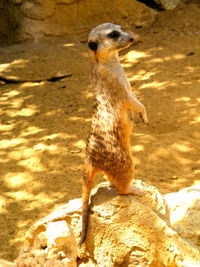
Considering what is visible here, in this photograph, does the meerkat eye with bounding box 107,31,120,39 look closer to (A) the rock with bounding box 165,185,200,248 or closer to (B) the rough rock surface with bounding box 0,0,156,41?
(A) the rock with bounding box 165,185,200,248

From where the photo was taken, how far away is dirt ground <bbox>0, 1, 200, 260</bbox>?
4.87m

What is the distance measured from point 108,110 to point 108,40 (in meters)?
0.44

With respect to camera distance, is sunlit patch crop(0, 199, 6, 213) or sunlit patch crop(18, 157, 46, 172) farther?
sunlit patch crop(18, 157, 46, 172)

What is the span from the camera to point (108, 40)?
2.73 metres

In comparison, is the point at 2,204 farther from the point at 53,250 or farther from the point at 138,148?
the point at 53,250

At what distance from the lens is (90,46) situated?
9.04 ft

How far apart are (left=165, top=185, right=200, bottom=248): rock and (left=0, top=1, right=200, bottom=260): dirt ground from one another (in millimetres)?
668

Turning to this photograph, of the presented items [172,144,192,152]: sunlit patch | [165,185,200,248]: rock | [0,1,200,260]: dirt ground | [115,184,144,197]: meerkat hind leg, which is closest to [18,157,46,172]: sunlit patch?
[0,1,200,260]: dirt ground

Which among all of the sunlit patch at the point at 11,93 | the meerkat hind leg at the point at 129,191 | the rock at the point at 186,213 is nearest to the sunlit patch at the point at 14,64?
the sunlit patch at the point at 11,93

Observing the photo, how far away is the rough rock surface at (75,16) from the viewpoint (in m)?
9.68

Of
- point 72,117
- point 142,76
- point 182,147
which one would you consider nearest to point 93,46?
point 182,147

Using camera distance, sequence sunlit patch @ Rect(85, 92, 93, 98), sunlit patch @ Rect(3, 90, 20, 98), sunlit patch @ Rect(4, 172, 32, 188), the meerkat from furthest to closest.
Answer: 1. sunlit patch @ Rect(3, 90, 20, 98)
2. sunlit patch @ Rect(85, 92, 93, 98)
3. sunlit patch @ Rect(4, 172, 32, 188)
4. the meerkat

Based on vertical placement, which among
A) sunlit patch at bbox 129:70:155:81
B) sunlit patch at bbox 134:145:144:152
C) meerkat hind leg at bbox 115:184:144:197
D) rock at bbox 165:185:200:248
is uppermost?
meerkat hind leg at bbox 115:184:144:197

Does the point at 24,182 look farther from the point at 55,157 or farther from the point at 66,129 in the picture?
the point at 66,129
